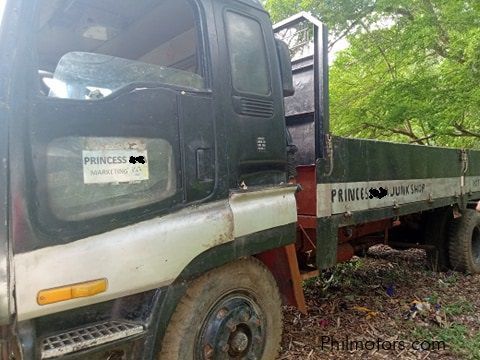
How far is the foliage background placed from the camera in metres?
7.48

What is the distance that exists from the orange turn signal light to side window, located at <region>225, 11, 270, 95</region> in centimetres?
133

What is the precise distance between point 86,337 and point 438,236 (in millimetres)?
4968

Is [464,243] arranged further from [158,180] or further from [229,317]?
[158,180]

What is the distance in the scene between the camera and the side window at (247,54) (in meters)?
2.53

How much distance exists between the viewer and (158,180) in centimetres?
211

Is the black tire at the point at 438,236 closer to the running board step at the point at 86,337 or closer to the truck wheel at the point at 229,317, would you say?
the truck wheel at the point at 229,317

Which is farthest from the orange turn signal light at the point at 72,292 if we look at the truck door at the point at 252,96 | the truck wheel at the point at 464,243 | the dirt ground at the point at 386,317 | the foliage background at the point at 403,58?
the foliage background at the point at 403,58

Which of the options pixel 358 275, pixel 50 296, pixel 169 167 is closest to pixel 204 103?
pixel 169 167

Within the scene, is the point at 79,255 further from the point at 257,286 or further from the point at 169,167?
the point at 257,286

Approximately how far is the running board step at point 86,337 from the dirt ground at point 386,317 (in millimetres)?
1697

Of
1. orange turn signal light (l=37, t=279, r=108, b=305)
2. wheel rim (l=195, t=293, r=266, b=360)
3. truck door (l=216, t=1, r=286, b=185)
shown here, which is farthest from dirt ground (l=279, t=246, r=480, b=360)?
orange turn signal light (l=37, t=279, r=108, b=305)

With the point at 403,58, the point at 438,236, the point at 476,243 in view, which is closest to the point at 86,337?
the point at 438,236

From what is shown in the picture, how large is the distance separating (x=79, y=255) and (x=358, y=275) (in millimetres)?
4325

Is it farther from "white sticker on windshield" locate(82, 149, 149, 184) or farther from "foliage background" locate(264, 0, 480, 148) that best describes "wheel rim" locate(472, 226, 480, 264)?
"white sticker on windshield" locate(82, 149, 149, 184)
